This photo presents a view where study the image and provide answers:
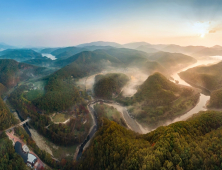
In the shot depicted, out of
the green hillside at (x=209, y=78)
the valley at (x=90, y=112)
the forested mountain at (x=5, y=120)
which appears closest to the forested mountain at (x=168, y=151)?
the valley at (x=90, y=112)

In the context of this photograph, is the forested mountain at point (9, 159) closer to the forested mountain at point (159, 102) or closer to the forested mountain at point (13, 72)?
the forested mountain at point (159, 102)

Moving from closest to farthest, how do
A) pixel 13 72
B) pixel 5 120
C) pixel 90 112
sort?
pixel 5 120 → pixel 90 112 → pixel 13 72

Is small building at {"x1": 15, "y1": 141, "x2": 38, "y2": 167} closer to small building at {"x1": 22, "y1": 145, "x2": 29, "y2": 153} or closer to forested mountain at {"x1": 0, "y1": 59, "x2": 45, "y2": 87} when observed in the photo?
small building at {"x1": 22, "y1": 145, "x2": 29, "y2": 153}

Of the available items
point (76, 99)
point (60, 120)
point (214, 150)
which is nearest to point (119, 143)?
point (214, 150)

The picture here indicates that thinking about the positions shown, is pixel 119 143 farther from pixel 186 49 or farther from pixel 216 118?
pixel 186 49

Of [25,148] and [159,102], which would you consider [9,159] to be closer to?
[25,148]

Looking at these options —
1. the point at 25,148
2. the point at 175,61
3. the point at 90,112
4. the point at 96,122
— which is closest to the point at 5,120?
the point at 25,148
